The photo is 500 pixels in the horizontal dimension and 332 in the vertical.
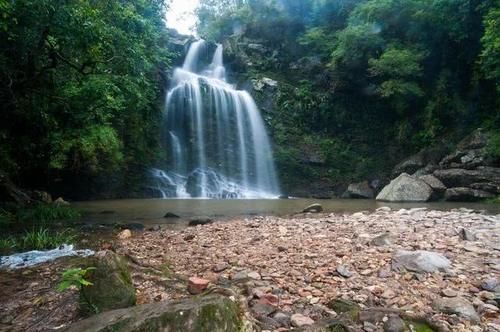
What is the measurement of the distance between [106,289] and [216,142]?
16277 millimetres

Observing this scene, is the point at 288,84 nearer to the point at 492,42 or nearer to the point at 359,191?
the point at 359,191

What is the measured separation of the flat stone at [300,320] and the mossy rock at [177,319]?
0.49 meters

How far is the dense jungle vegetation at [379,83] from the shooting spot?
658 inches

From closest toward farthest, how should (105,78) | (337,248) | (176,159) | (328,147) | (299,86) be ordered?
(337,248) → (105,78) → (176,159) → (328,147) → (299,86)

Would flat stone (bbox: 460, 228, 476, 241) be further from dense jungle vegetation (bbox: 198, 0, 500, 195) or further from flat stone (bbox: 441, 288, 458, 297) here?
dense jungle vegetation (bbox: 198, 0, 500, 195)

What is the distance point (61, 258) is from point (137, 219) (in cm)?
385

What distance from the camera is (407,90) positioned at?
1695cm

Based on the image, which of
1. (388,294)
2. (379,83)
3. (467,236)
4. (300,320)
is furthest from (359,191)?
(300,320)

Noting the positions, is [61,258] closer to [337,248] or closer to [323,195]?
[337,248]

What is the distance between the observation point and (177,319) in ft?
7.80

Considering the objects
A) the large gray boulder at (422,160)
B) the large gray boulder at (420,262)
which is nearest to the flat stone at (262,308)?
the large gray boulder at (420,262)

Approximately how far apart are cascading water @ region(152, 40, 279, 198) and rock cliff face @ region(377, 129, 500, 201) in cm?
653

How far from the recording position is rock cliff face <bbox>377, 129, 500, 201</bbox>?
13.0 m

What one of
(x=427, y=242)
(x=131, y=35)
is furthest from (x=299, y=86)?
(x=427, y=242)
